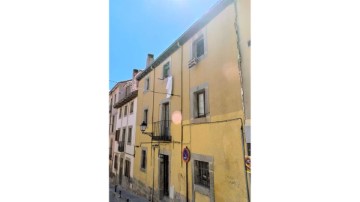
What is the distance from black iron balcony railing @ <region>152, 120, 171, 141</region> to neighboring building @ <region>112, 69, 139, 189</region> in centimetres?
26

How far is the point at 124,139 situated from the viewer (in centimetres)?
213

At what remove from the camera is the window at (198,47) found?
2760 mm

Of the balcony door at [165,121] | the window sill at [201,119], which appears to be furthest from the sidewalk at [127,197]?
the window sill at [201,119]

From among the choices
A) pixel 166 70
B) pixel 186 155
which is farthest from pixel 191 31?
pixel 186 155

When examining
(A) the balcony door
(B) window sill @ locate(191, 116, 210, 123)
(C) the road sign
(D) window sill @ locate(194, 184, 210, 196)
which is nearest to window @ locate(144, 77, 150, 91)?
(A) the balcony door

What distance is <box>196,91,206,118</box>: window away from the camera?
2.53m

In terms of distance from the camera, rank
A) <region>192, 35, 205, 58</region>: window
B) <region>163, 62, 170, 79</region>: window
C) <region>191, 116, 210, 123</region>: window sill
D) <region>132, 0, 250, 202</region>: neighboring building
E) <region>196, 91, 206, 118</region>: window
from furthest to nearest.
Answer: <region>163, 62, 170, 79</region>: window, <region>192, 35, 205, 58</region>: window, <region>196, 91, 206, 118</region>: window, <region>191, 116, 210, 123</region>: window sill, <region>132, 0, 250, 202</region>: neighboring building

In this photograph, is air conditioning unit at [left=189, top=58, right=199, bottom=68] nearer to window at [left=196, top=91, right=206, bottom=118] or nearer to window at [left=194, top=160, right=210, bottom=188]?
window at [left=196, top=91, right=206, bottom=118]

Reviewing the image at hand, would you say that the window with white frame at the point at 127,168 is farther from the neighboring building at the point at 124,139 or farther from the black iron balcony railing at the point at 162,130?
the black iron balcony railing at the point at 162,130
